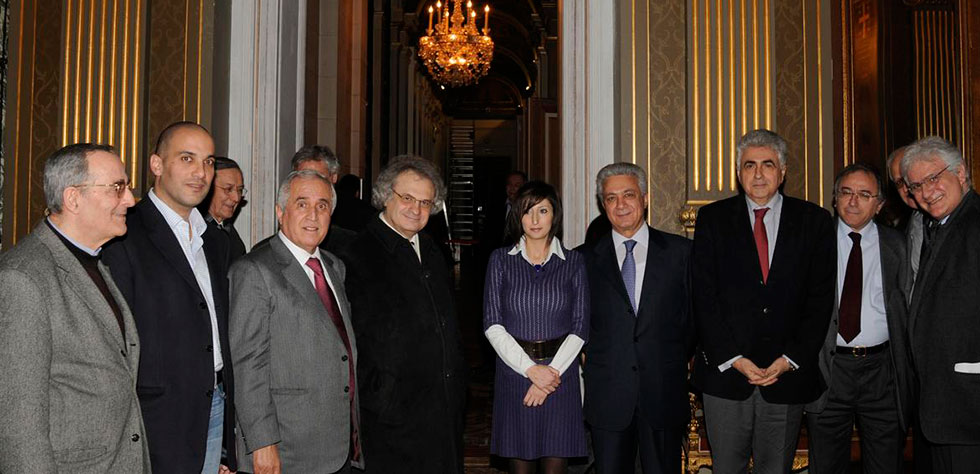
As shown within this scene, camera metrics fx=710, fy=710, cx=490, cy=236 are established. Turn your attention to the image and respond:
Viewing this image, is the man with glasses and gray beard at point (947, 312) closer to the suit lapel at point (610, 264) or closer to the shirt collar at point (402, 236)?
the suit lapel at point (610, 264)

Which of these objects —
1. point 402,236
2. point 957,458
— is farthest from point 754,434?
point 402,236

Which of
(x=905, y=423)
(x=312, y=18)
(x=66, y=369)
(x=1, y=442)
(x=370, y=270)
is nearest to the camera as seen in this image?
(x=1, y=442)

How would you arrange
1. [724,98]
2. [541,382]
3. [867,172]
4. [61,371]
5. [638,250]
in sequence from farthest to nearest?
[724,98]
[867,172]
[638,250]
[541,382]
[61,371]

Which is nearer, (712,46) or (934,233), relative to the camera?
(934,233)

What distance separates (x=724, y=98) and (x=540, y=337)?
7.51 feet

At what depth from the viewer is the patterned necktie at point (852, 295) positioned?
9.86 ft

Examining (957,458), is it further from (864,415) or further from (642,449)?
(642,449)

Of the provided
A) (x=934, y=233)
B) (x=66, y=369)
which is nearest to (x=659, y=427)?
(x=934, y=233)

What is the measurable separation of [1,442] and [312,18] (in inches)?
183

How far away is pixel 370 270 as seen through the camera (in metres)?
2.58

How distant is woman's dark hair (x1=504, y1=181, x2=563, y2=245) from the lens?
9.56 feet

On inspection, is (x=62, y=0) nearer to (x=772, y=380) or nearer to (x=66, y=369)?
(x=66, y=369)

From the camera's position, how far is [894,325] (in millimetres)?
2914

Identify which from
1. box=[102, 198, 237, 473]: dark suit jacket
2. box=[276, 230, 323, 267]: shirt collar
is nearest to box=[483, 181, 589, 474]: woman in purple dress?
box=[276, 230, 323, 267]: shirt collar
